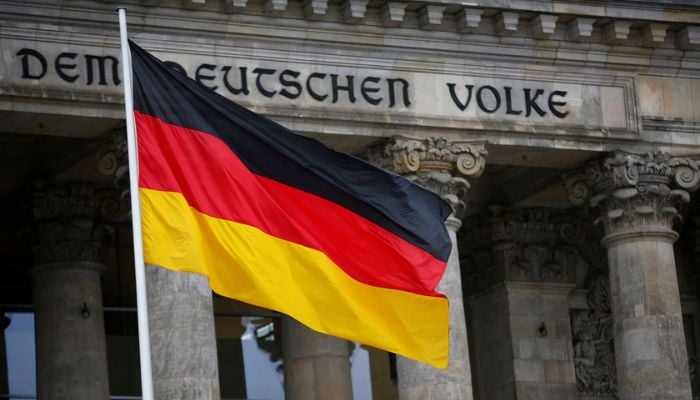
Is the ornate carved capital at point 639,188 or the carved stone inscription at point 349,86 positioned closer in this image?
the carved stone inscription at point 349,86

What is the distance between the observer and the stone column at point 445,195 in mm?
40344

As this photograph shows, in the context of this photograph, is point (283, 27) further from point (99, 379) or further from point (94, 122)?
point (99, 379)

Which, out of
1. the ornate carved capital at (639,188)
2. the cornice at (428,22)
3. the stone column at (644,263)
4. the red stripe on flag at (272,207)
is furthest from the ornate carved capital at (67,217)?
the red stripe on flag at (272,207)

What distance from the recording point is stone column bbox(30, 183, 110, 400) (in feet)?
139

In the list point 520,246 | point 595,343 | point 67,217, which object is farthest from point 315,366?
point 595,343

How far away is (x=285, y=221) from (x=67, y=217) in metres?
11.8

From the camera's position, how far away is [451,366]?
40500mm

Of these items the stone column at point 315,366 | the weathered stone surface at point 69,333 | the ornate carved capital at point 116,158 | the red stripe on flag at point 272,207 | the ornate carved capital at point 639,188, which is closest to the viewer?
the red stripe on flag at point 272,207

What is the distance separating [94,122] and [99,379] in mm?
5855

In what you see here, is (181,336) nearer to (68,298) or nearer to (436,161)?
(68,298)

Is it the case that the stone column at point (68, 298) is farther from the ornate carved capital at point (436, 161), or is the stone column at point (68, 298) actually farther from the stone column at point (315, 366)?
the ornate carved capital at point (436, 161)

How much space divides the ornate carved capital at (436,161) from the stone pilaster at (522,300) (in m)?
5.34

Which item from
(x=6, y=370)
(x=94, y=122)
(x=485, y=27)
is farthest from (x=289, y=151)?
(x=6, y=370)

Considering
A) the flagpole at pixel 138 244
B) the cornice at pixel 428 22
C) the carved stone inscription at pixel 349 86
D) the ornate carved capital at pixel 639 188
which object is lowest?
the flagpole at pixel 138 244
